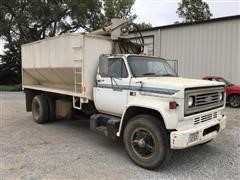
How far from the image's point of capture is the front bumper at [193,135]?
4.49 m

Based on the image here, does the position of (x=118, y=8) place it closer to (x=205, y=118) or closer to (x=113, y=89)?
(x=113, y=89)

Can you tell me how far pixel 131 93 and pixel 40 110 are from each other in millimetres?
4413

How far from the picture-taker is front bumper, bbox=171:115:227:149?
4492 mm

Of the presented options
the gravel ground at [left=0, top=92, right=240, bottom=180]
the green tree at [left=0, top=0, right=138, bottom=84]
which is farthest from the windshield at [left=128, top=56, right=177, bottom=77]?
the green tree at [left=0, top=0, right=138, bottom=84]

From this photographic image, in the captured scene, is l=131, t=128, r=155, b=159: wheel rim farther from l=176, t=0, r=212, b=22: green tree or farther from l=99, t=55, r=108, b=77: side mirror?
l=176, t=0, r=212, b=22: green tree

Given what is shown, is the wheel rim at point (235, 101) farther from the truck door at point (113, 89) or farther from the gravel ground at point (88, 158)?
the truck door at point (113, 89)

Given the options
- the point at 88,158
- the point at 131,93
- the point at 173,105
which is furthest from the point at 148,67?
the point at 88,158

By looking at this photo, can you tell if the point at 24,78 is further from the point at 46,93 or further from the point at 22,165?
the point at 22,165

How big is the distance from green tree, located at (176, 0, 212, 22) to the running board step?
116ft

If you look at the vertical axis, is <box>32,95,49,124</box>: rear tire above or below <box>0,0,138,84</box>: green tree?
below

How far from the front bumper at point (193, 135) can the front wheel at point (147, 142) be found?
0.28 metres

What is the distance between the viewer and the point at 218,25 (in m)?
14.9

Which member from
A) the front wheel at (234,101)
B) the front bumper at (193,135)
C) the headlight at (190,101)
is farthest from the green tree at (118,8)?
the headlight at (190,101)

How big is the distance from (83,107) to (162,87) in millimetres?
2901
